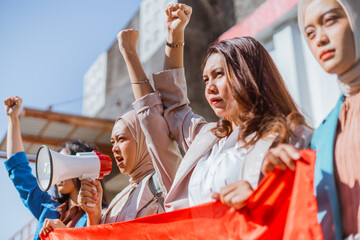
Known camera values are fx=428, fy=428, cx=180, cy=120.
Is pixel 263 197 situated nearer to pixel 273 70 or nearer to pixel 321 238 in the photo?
pixel 321 238

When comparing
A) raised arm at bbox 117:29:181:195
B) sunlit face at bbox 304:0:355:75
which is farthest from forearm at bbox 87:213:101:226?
sunlit face at bbox 304:0:355:75

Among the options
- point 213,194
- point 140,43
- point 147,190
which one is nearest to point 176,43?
point 147,190

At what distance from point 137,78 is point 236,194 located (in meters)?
0.97

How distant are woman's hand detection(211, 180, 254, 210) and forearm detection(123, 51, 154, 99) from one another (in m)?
0.85

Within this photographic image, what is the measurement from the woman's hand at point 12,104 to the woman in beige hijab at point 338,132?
2.27m

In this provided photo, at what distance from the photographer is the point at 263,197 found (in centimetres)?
138

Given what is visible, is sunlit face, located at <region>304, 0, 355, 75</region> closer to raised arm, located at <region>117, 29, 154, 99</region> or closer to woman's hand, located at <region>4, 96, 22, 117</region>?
raised arm, located at <region>117, 29, 154, 99</region>

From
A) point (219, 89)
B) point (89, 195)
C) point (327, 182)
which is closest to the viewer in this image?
point (327, 182)

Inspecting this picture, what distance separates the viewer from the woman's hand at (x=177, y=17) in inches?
84.3

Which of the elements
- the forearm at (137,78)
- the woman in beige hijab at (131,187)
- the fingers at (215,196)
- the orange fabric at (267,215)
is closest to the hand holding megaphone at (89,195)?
the woman in beige hijab at (131,187)

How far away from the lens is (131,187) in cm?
241

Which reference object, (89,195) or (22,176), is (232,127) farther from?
(22,176)

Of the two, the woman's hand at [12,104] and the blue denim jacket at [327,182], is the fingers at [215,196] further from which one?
the woman's hand at [12,104]

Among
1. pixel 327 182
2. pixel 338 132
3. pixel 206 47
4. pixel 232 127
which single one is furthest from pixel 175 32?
pixel 206 47
